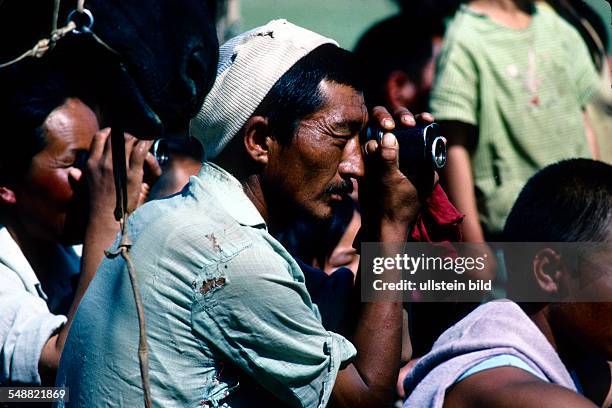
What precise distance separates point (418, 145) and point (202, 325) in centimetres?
76

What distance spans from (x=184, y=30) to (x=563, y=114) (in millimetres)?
2748

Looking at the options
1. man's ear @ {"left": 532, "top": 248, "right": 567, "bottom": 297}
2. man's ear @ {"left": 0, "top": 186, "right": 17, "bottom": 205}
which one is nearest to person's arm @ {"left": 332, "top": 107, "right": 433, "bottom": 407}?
man's ear @ {"left": 532, "top": 248, "right": 567, "bottom": 297}

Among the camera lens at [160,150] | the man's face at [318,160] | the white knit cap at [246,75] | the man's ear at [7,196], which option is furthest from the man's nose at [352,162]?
the man's ear at [7,196]

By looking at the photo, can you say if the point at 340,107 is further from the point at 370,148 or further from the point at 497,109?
the point at 497,109

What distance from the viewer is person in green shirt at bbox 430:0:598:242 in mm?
4500

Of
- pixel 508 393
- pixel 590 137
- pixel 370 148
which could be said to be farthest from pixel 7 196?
pixel 590 137

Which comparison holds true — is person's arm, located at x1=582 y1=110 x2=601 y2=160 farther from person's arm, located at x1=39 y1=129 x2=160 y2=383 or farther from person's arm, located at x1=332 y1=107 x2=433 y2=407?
person's arm, located at x1=39 y1=129 x2=160 y2=383

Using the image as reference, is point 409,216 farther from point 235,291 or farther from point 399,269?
point 235,291

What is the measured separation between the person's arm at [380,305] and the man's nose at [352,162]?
0.07 ft

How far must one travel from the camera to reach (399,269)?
2.78 meters

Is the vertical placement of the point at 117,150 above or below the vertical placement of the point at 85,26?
below

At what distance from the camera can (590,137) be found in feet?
16.0

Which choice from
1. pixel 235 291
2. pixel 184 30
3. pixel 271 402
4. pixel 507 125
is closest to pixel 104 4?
pixel 184 30

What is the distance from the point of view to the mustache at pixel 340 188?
2820 millimetres
